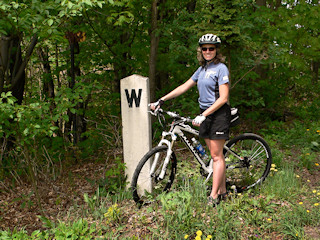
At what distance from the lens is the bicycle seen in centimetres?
411

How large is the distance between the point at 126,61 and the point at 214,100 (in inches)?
203

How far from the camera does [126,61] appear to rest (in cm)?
857

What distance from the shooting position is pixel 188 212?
368 centimetres

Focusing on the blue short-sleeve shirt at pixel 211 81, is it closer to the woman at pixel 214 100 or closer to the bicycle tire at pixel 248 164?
the woman at pixel 214 100

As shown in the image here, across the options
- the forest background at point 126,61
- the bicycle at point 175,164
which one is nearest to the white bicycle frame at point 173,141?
the bicycle at point 175,164

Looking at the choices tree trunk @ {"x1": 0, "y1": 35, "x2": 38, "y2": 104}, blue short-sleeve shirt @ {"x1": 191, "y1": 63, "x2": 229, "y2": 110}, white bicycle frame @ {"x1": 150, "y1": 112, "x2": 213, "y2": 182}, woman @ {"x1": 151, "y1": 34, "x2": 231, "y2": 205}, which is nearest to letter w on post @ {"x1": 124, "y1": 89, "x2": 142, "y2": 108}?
woman @ {"x1": 151, "y1": 34, "x2": 231, "y2": 205}

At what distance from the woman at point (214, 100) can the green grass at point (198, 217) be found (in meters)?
0.35

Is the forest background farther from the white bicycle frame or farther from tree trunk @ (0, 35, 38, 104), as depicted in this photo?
the white bicycle frame

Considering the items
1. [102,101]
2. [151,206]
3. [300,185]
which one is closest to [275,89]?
[300,185]

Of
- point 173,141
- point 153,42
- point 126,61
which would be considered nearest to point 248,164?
point 173,141

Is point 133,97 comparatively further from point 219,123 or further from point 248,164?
point 248,164

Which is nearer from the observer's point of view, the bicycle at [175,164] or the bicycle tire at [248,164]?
the bicycle at [175,164]

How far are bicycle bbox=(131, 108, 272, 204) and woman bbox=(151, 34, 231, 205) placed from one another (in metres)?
0.30

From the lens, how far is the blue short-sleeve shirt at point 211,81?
374cm
